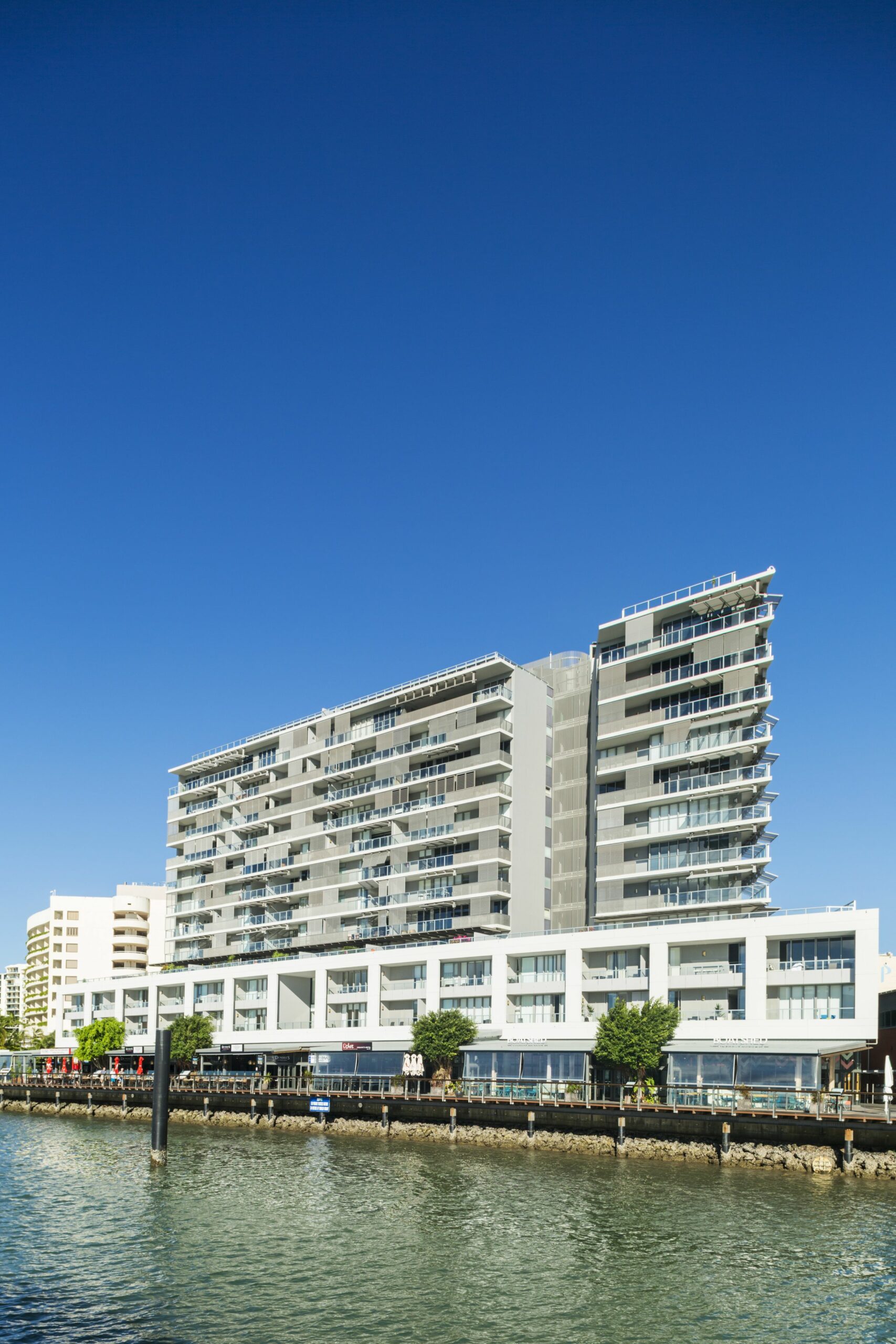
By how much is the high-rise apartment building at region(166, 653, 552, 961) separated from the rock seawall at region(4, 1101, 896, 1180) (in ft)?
91.3

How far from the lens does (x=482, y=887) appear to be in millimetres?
109750

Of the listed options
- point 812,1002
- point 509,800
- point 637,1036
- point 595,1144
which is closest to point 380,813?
point 509,800

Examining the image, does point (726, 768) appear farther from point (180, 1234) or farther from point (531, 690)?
point (180, 1234)

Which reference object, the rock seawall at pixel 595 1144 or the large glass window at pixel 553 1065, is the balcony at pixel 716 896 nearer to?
the large glass window at pixel 553 1065

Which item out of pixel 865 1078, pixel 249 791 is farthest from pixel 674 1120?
pixel 249 791

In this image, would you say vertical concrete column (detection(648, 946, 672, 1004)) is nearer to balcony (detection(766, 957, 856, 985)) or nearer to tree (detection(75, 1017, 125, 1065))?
balcony (detection(766, 957, 856, 985))

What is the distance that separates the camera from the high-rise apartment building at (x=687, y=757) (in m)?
94.0

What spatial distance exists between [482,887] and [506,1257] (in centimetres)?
6867

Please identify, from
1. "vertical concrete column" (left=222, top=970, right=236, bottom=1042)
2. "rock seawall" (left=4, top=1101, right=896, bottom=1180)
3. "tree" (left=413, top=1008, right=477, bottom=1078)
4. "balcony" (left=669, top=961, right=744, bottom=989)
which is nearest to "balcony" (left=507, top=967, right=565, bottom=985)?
"tree" (left=413, top=1008, right=477, bottom=1078)

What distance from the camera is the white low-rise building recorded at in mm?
78938

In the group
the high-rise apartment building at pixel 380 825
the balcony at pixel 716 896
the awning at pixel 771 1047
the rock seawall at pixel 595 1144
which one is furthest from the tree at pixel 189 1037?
the awning at pixel 771 1047

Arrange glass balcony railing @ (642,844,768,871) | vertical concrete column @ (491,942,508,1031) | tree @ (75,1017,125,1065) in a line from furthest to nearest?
1. tree @ (75,1017,125,1065)
2. vertical concrete column @ (491,942,508,1031)
3. glass balcony railing @ (642,844,768,871)

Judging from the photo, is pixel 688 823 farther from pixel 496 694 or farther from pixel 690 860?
pixel 496 694

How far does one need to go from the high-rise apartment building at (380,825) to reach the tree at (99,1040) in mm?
14302
